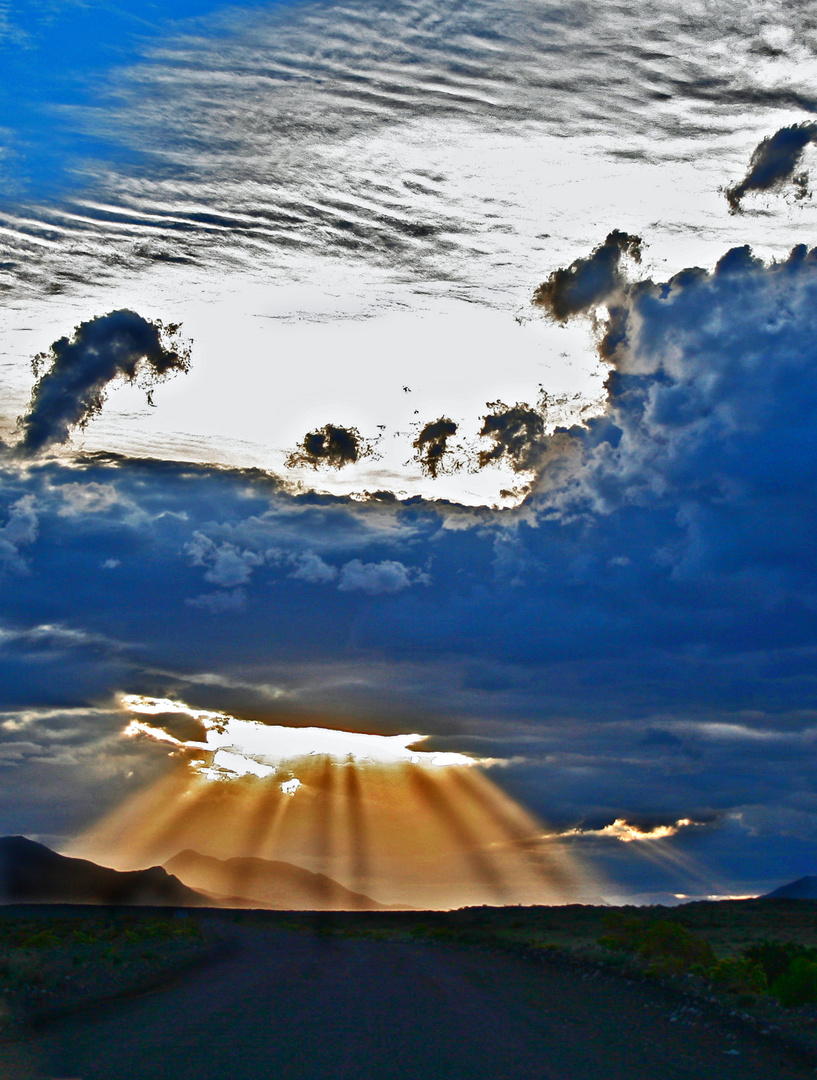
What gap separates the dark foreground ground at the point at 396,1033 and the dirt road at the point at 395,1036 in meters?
0.04

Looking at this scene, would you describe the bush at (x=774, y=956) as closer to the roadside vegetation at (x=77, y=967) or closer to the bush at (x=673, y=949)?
the bush at (x=673, y=949)

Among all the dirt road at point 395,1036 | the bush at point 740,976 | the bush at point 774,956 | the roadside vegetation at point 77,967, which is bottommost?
the roadside vegetation at point 77,967

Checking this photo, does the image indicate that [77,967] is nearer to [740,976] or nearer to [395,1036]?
[395,1036]

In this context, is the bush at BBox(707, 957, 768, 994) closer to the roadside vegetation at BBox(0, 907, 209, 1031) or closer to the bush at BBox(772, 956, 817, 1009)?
the bush at BBox(772, 956, 817, 1009)

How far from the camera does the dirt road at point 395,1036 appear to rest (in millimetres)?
14430

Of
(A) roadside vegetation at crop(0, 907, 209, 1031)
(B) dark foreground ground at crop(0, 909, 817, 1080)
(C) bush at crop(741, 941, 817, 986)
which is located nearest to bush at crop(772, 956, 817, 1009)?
(B) dark foreground ground at crop(0, 909, 817, 1080)

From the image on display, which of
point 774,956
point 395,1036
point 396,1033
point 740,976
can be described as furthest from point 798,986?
point 395,1036

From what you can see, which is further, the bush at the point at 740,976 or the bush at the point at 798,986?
the bush at the point at 740,976

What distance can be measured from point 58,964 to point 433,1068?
2376 centimetres

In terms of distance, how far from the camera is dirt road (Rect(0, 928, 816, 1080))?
14430mm

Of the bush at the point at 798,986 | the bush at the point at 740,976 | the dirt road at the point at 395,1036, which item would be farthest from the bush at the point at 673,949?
the bush at the point at 798,986

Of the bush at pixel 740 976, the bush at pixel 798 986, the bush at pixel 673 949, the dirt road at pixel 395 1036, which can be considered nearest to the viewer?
the dirt road at pixel 395 1036

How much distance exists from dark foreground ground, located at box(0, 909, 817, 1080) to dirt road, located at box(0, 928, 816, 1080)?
0.14 ft

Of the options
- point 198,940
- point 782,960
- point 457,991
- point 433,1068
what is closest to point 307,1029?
point 433,1068
